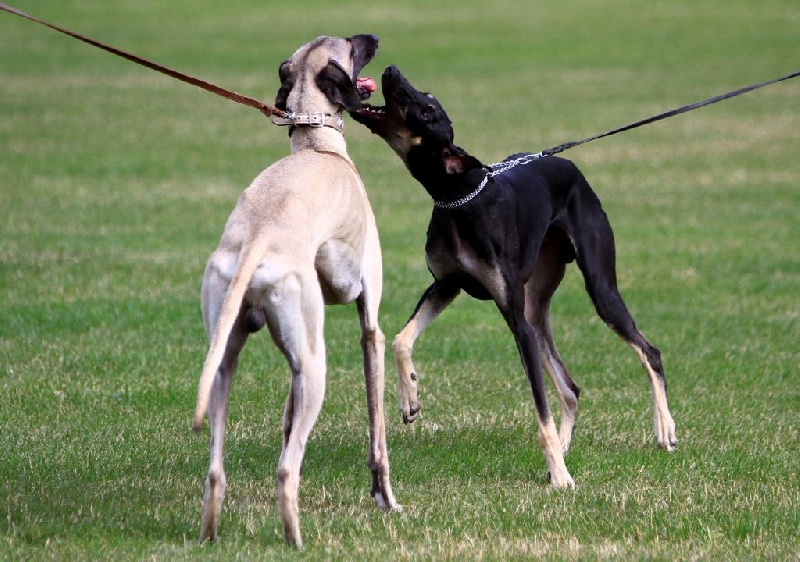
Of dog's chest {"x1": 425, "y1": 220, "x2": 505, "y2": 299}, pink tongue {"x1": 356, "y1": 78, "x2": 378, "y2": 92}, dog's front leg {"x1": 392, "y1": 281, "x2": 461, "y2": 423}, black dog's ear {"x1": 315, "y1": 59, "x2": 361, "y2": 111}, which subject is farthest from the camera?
dog's front leg {"x1": 392, "y1": 281, "x2": 461, "y2": 423}

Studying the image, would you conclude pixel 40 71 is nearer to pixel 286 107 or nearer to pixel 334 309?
pixel 334 309

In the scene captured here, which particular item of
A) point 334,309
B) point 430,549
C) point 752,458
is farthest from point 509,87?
point 430,549

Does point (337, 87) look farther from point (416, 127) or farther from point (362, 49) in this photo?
point (416, 127)

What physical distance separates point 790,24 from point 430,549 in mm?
34506

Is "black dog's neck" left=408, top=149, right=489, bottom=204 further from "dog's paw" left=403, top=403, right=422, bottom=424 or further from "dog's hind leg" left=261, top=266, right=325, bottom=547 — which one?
"dog's hind leg" left=261, top=266, right=325, bottom=547

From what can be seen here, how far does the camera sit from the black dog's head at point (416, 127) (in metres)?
6.43

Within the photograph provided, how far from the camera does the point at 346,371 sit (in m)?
8.71

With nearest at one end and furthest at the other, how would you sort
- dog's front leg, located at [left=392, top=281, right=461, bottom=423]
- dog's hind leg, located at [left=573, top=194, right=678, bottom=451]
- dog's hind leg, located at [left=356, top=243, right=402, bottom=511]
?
dog's hind leg, located at [left=356, top=243, right=402, bottom=511]
dog's front leg, located at [left=392, top=281, right=461, bottom=423]
dog's hind leg, located at [left=573, top=194, right=678, bottom=451]

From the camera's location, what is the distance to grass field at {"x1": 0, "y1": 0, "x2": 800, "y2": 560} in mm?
5523

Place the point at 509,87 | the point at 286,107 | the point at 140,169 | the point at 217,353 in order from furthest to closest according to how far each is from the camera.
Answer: the point at 509,87 → the point at 140,169 → the point at 286,107 → the point at 217,353

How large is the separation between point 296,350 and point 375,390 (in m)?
0.96

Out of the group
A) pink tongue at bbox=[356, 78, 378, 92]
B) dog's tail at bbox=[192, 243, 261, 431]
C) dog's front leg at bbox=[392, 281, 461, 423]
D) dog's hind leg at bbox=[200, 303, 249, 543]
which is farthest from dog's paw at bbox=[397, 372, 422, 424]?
dog's tail at bbox=[192, 243, 261, 431]

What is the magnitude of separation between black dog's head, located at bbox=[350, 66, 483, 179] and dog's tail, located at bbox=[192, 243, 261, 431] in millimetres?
1575

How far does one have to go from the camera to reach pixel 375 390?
597cm
